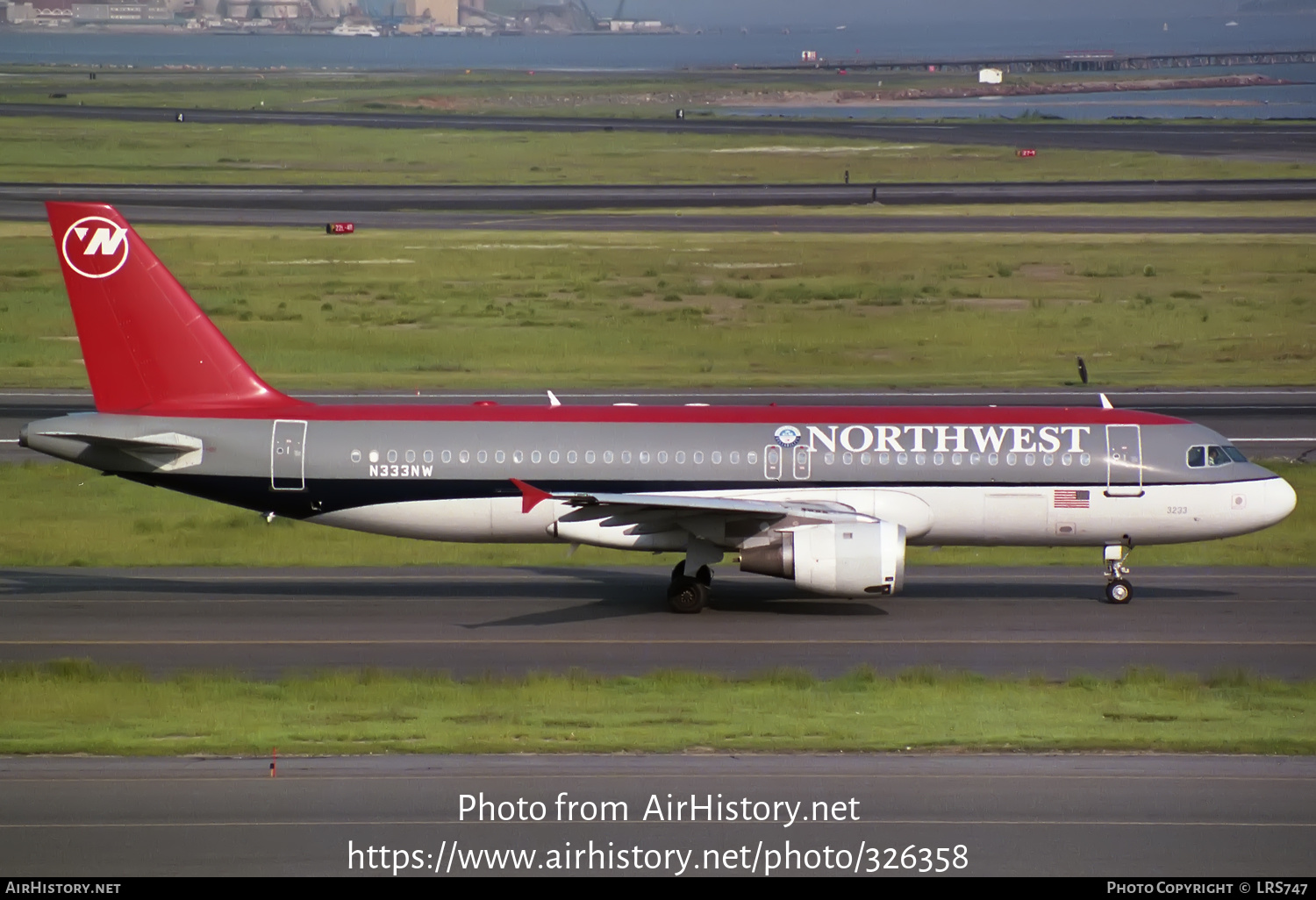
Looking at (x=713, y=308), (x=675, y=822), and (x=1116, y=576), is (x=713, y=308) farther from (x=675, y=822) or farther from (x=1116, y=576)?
(x=675, y=822)

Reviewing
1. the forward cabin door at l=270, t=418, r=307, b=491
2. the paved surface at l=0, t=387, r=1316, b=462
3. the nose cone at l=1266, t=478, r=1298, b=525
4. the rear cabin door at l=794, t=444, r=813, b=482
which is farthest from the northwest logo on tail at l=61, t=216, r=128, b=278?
the nose cone at l=1266, t=478, r=1298, b=525

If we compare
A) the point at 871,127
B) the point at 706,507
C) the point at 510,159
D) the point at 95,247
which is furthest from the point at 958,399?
the point at 871,127

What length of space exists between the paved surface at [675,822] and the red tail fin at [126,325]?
1209 centimetres

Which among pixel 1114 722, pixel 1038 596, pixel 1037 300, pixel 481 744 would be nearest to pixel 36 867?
pixel 481 744

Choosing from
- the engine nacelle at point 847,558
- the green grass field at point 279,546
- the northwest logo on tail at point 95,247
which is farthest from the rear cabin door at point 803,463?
the northwest logo on tail at point 95,247

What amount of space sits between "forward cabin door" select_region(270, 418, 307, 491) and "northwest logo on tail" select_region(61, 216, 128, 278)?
4948 millimetres

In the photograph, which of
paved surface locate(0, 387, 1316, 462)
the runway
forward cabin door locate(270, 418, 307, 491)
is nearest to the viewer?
forward cabin door locate(270, 418, 307, 491)

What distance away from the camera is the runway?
345 feet

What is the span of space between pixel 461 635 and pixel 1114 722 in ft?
40.3

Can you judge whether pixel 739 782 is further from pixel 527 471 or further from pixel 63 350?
pixel 63 350

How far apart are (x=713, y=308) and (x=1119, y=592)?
144ft

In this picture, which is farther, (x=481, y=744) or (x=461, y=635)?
(x=461, y=635)

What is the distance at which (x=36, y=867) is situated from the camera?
1842 centimetres

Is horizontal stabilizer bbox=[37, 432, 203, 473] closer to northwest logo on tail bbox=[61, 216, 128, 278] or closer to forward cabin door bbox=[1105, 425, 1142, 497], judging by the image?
northwest logo on tail bbox=[61, 216, 128, 278]
